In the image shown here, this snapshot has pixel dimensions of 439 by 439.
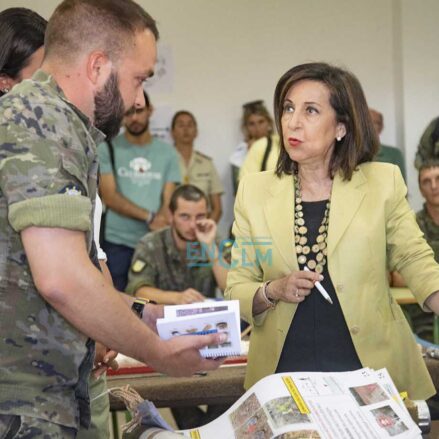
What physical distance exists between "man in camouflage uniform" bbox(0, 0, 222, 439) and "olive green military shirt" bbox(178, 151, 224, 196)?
4.61 m

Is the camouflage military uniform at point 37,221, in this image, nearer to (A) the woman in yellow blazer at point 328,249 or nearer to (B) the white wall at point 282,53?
(A) the woman in yellow blazer at point 328,249

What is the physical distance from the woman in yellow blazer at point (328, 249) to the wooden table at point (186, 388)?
0.18 meters

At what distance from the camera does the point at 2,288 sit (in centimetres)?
122

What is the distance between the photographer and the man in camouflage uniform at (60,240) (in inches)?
46.3

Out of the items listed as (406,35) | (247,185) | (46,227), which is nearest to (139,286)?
(247,185)

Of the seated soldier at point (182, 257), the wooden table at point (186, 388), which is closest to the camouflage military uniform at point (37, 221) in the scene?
the wooden table at point (186, 388)

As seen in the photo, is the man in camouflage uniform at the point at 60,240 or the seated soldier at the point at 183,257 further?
the seated soldier at the point at 183,257

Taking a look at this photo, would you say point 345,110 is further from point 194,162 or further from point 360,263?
point 194,162

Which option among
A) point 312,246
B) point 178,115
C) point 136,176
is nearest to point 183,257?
point 136,176

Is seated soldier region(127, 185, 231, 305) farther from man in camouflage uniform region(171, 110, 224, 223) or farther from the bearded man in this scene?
man in camouflage uniform region(171, 110, 224, 223)

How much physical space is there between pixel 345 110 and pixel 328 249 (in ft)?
1.38

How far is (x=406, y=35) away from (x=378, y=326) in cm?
492

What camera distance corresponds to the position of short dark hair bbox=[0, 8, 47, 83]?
1.97 metres

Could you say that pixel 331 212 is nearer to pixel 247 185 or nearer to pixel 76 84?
pixel 247 185
